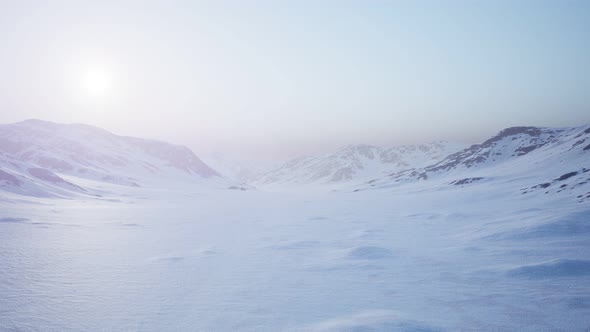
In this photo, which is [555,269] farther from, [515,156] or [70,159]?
[70,159]

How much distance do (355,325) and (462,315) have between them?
3017 millimetres

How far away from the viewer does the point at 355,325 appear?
706cm

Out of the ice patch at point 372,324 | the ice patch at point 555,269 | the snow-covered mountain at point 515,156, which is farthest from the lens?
the snow-covered mountain at point 515,156

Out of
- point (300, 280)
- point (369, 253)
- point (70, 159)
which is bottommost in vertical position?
point (369, 253)

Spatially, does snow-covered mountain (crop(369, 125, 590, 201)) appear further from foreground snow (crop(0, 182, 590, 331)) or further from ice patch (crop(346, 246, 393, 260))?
ice patch (crop(346, 246, 393, 260))

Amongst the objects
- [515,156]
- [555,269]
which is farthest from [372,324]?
[515,156]

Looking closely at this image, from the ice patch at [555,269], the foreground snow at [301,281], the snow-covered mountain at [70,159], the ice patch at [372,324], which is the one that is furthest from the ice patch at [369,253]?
the snow-covered mountain at [70,159]

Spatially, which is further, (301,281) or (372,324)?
(301,281)

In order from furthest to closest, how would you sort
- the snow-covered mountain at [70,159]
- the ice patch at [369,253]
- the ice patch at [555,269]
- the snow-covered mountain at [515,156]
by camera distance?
the snow-covered mountain at [70,159] → the snow-covered mountain at [515,156] → the ice patch at [369,253] → the ice patch at [555,269]

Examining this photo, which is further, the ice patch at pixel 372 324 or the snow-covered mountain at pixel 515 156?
the snow-covered mountain at pixel 515 156

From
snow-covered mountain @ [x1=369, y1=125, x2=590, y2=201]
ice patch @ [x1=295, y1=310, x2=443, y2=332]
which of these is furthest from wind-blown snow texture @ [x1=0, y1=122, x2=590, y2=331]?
snow-covered mountain @ [x1=369, y1=125, x2=590, y2=201]

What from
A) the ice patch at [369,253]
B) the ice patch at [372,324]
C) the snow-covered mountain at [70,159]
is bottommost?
the ice patch at [369,253]

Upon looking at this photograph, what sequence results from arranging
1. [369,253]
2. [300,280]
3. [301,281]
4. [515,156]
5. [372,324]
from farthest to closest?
[515,156] → [369,253] → [300,280] → [301,281] → [372,324]

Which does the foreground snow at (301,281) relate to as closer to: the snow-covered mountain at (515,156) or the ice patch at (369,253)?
the ice patch at (369,253)
